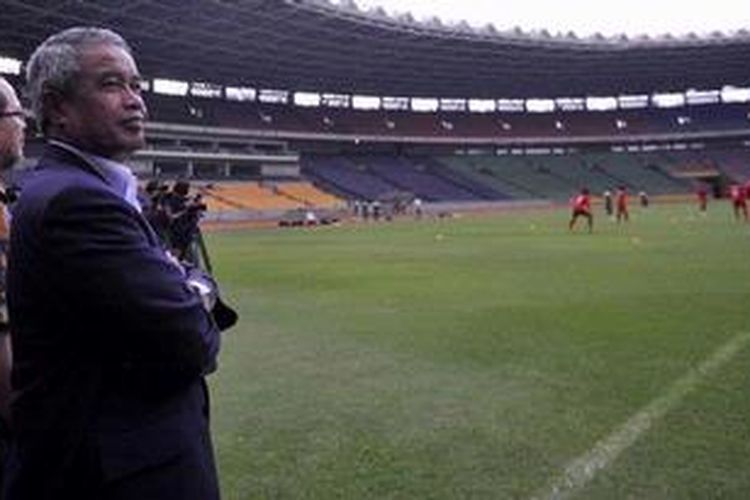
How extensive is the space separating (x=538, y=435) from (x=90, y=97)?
Answer: 16.2ft

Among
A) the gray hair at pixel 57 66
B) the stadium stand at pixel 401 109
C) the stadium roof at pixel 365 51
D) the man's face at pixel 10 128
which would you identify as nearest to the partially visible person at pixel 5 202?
the man's face at pixel 10 128

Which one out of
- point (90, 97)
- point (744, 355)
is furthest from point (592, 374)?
point (90, 97)

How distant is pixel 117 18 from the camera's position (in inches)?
2323

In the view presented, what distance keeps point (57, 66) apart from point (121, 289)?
772 mm

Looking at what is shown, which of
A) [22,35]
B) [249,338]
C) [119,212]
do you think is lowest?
[249,338]

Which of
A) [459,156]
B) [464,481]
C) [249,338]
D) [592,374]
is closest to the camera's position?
[464,481]

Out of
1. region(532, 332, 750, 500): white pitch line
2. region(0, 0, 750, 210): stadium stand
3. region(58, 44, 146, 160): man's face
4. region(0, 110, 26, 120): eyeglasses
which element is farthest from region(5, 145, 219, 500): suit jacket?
region(0, 0, 750, 210): stadium stand

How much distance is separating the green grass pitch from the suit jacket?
10.6 feet

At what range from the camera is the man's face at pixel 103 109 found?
10.3ft

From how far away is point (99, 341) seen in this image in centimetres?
292

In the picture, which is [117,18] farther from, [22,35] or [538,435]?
[538,435]

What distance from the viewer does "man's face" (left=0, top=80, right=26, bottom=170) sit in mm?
4414

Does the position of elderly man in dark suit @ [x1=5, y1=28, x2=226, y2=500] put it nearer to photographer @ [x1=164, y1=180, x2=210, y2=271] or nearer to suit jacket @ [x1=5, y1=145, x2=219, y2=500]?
suit jacket @ [x1=5, y1=145, x2=219, y2=500]

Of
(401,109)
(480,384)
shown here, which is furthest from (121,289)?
(401,109)
